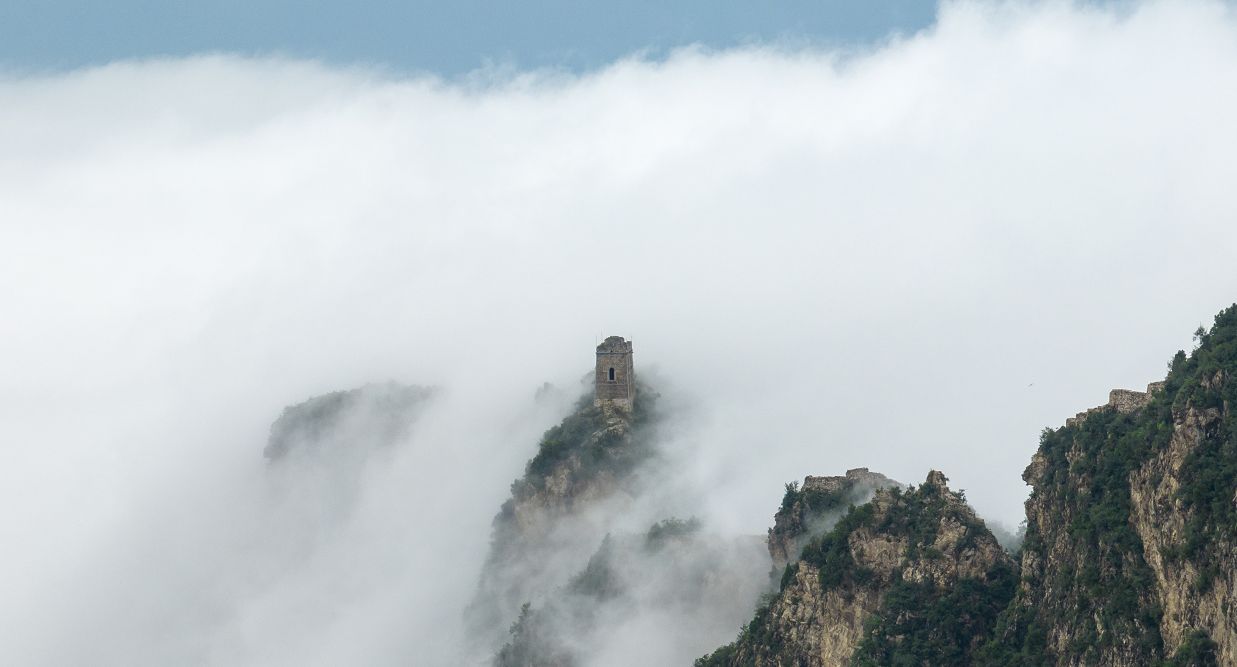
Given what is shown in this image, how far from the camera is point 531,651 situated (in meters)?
158

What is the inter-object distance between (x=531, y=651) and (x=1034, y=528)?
57182 mm

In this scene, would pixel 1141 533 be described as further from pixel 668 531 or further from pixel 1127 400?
pixel 668 531

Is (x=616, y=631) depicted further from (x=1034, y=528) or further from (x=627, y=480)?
(x=1034, y=528)

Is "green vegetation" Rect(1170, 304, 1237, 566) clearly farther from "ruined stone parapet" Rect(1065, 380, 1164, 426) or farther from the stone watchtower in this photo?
the stone watchtower

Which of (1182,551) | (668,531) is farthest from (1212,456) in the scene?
(668,531)

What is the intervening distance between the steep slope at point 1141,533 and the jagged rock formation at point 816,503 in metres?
23.8

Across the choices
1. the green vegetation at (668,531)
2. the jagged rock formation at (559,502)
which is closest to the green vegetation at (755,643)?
the green vegetation at (668,531)

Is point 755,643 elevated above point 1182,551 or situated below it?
above

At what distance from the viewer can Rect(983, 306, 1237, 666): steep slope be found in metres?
90.7

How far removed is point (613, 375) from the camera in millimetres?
182125

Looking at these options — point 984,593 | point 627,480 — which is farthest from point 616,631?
point 984,593

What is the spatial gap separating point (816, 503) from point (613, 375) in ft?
155

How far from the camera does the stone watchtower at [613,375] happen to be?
7141 inches

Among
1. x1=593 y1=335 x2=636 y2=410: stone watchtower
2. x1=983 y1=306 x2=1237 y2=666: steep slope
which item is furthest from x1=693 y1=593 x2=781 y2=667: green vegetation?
x1=593 y1=335 x2=636 y2=410: stone watchtower
